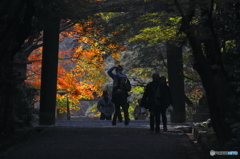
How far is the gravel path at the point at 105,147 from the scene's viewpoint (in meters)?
9.94

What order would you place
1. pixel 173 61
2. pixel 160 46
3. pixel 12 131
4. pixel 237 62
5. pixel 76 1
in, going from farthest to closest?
1. pixel 160 46
2. pixel 173 61
3. pixel 76 1
4. pixel 12 131
5. pixel 237 62

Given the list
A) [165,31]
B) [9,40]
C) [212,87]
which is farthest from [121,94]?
[212,87]

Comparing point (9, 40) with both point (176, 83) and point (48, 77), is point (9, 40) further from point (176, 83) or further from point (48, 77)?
point (176, 83)

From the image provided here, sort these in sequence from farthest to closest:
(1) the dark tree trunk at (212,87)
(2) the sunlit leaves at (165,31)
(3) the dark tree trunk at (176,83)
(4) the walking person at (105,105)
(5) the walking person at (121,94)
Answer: (4) the walking person at (105,105), (3) the dark tree trunk at (176,83), (5) the walking person at (121,94), (2) the sunlit leaves at (165,31), (1) the dark tree trunk at (212,87)

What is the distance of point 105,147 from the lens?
11.3 metres

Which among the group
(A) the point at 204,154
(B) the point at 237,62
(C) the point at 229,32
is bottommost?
(A) the point at 204,154

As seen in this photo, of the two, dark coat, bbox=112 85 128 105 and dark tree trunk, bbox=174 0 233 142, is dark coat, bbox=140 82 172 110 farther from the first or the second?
dark tree trunk, bbox=174 0 233 142

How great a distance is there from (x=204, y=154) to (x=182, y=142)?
269cm

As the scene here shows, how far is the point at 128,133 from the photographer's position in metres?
15.1

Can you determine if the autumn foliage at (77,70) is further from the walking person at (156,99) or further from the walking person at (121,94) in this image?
the walking person at (156,99)

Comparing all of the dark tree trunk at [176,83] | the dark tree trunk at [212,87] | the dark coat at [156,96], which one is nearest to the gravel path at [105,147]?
the dark tree trunk at [212,87]

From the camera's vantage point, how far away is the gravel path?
9.94 metres

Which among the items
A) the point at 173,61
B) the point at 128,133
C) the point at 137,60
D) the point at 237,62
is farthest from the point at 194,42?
the point at 137,60

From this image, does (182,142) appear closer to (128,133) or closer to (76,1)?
(128,133)
